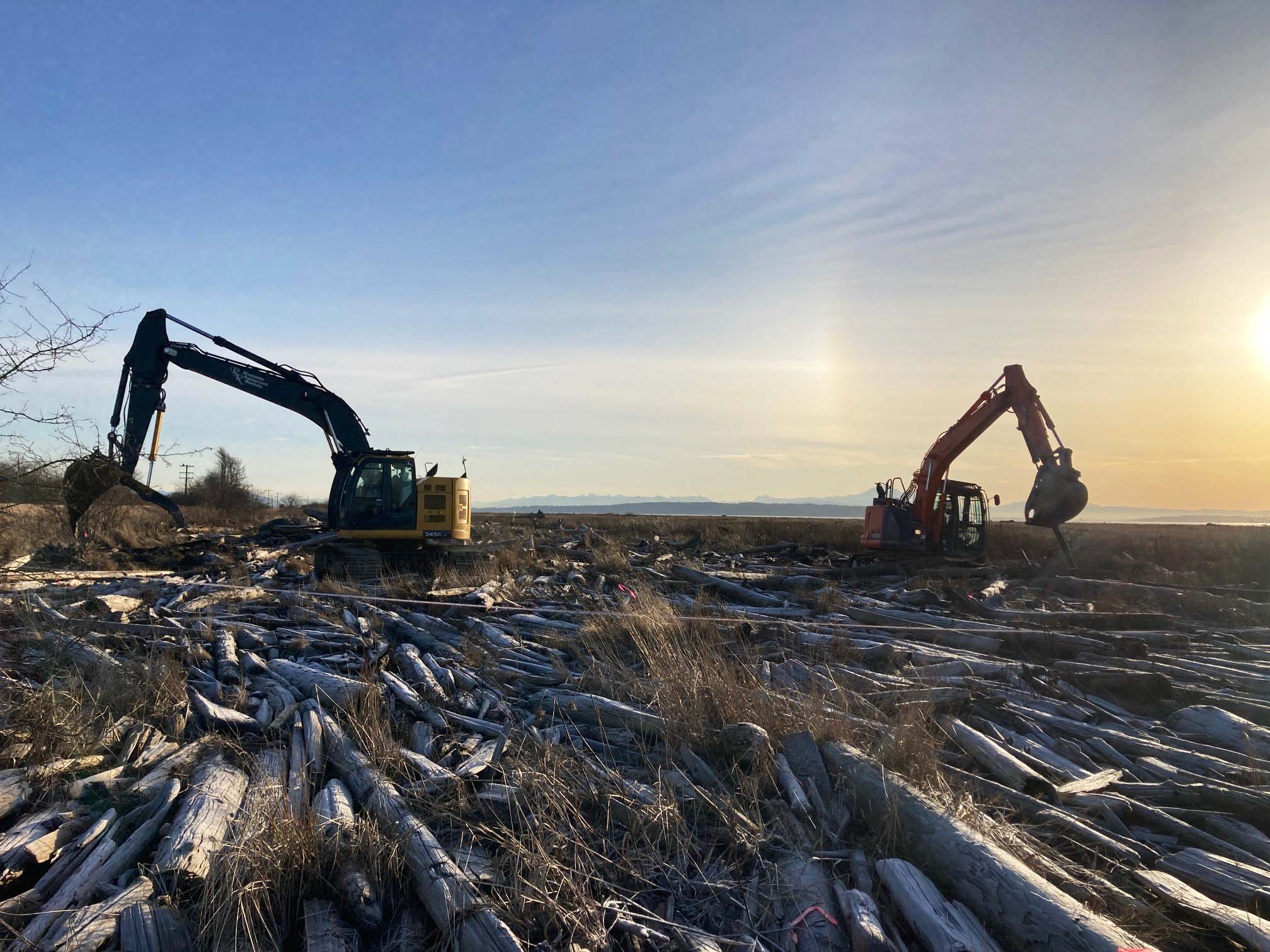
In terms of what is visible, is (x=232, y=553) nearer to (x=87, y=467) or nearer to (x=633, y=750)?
(x=87, y=467)

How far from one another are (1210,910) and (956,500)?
1964 centimetres

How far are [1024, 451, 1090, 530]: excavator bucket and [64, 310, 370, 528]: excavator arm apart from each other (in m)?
17.7

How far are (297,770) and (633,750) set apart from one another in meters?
2.35

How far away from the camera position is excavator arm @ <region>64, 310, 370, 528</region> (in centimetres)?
1766

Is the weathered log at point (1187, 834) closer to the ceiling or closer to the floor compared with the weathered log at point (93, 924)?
closer to the floor

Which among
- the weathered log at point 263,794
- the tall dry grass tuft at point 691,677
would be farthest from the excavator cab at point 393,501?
the weathered log at point 263,794

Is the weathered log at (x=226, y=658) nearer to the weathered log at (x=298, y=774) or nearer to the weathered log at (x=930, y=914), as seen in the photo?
the weathered log at (x=298, y=774)

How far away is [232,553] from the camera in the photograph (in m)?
19.0

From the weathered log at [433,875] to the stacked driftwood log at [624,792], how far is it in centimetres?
2

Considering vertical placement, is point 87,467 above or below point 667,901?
above

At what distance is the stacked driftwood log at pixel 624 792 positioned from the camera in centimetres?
368

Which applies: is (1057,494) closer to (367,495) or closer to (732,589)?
(732,589)

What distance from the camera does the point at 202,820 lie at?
4.25 metres

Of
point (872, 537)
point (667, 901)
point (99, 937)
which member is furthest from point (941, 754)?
point (872, 537)
